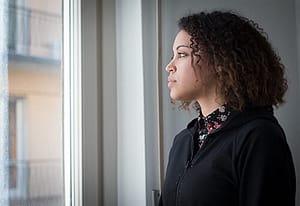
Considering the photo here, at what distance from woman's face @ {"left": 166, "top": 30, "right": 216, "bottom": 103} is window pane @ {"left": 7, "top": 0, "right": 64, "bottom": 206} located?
0.44m

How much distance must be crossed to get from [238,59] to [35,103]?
2.18 ft

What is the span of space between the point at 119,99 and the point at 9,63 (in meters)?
0.45

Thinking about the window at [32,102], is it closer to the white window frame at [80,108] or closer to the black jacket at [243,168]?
the white window frame at [80,108]

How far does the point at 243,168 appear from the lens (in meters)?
1.10

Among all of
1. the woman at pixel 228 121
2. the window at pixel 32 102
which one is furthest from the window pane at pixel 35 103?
the woman at pixel 228 121

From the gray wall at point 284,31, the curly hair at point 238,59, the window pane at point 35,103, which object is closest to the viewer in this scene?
the curly hair at point 238,59

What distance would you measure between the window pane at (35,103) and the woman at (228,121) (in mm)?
405

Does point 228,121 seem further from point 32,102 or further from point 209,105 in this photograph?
point 32,102

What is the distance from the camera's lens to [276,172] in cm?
108

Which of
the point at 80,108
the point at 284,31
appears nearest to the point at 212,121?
the point at 80,108

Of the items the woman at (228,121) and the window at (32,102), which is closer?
the woman at (228,121)

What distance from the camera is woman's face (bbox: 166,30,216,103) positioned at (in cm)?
124

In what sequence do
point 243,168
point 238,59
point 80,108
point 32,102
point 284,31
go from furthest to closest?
1. point 284,31
2. point 80,108
3. point 32,102
4. point 238,59
5. point 243,168

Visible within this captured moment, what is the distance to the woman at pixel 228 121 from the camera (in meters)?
1.09
